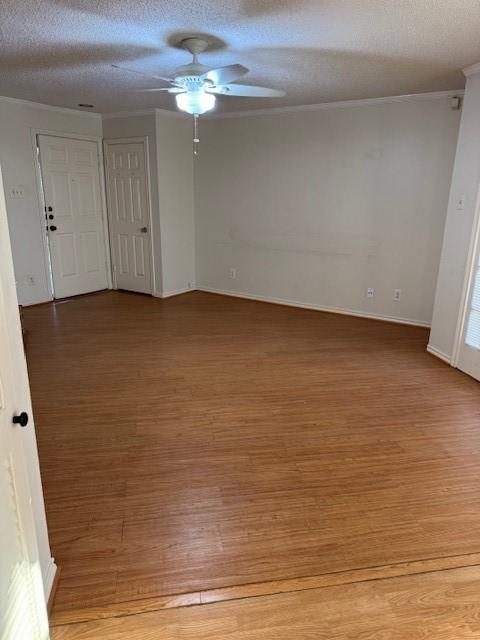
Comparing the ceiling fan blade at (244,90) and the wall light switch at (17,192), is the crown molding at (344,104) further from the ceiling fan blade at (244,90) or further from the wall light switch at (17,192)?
the wall light switch at (17,192)

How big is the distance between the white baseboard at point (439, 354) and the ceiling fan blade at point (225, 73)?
117 inches

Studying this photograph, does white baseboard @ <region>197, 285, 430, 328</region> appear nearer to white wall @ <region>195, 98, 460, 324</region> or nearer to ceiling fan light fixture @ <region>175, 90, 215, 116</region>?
white wall @ <region>195, 98, 460, 324</region>

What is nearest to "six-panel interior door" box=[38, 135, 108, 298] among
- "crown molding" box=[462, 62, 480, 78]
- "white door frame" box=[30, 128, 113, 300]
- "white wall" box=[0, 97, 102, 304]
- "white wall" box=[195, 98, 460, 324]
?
"white door frame" box=[30, 128, 113, 300]

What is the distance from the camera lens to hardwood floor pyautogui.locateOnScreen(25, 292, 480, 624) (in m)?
1.86

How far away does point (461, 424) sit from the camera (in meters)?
2.95

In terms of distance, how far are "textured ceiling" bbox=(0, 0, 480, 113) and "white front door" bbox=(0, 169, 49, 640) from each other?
1939mm

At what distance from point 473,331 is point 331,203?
239cm

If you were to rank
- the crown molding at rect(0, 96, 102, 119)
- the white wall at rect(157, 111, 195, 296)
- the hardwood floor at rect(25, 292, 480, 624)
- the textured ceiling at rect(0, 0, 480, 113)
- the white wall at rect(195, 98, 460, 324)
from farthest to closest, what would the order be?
the white wall at rect(157, 111, 195, 296), the crown molding at rect(0, 96, 102, 119), the white wall at rect(195, 98, 460, 324), the textured ceiling at rect(0, 0, 480, 113), the hardwood floor at rect(25, 292, 480, 624)

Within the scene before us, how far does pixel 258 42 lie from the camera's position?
2941 mm

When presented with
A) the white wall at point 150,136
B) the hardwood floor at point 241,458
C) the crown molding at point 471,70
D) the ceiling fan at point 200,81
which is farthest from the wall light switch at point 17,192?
the crown molding at point 471,70

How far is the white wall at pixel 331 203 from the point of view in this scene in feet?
15.3

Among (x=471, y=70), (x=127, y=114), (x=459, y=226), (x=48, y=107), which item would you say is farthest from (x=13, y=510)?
(x=127, y=114)

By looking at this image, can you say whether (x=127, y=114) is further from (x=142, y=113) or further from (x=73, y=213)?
(x=73, y=213)

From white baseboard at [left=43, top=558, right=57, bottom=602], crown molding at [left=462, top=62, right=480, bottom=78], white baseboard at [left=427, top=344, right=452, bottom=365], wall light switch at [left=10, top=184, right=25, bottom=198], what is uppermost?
crown molding at [left=462, top=62, right=480, bottom=78]
